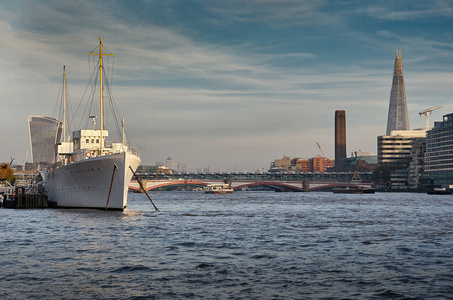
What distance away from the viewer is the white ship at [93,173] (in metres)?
70.2

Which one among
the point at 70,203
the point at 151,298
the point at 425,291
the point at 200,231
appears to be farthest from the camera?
the point at 70,203

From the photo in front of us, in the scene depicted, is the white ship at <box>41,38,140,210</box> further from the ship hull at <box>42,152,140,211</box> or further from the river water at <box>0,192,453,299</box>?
the river water at <box>0,192,453,299</box>

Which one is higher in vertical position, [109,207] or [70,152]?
[70,152]

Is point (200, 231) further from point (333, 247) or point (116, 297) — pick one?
point (116, 297)

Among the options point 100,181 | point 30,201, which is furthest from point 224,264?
point 30,201

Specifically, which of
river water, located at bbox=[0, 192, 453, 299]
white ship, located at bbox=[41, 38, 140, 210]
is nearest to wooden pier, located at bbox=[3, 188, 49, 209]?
white ship, located at bbox=[41, 38, 140, 210]

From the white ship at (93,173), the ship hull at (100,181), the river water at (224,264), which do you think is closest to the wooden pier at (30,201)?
the white ship at (93,173)

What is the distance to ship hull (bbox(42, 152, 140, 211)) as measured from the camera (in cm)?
6981

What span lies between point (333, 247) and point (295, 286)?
45.6ft

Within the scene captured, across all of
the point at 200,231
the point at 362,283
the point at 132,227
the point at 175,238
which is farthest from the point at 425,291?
the point at 132,227

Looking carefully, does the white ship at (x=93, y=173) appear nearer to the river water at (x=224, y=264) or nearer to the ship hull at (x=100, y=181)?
the ship hull at (x=100, y=181)

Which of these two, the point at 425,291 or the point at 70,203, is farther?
the point at 70,203

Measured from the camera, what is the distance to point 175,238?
43188 millimetres

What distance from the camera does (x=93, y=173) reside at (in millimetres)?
72875
